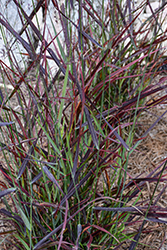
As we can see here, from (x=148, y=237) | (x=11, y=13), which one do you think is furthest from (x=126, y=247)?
(x=11, y=13)

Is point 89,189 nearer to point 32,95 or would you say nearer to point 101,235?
point 101,235

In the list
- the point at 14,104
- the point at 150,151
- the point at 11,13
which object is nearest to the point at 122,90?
the point at 150,151

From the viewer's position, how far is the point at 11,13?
2.00 m

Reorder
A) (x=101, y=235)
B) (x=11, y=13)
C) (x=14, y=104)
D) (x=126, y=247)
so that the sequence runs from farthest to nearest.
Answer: (x=11, y=13)
(x=14, y=104)
(x=126, y=247)
(x=101, y=235)

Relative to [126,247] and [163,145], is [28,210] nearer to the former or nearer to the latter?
[126,247]

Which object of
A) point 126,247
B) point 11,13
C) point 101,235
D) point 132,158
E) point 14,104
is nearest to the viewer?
point 101,235

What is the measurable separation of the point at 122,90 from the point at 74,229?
2.55 ft

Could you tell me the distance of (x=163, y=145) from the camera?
50.6 inches

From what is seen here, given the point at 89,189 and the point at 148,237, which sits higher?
the point at 89,189

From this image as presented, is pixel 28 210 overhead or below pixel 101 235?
overhead

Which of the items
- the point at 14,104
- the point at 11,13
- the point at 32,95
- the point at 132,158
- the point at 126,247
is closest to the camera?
the point at 32,95

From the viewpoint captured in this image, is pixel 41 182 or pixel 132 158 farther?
pixel 132 158

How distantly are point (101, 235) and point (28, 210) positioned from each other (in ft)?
0.76

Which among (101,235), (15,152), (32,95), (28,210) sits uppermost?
(32,95)
